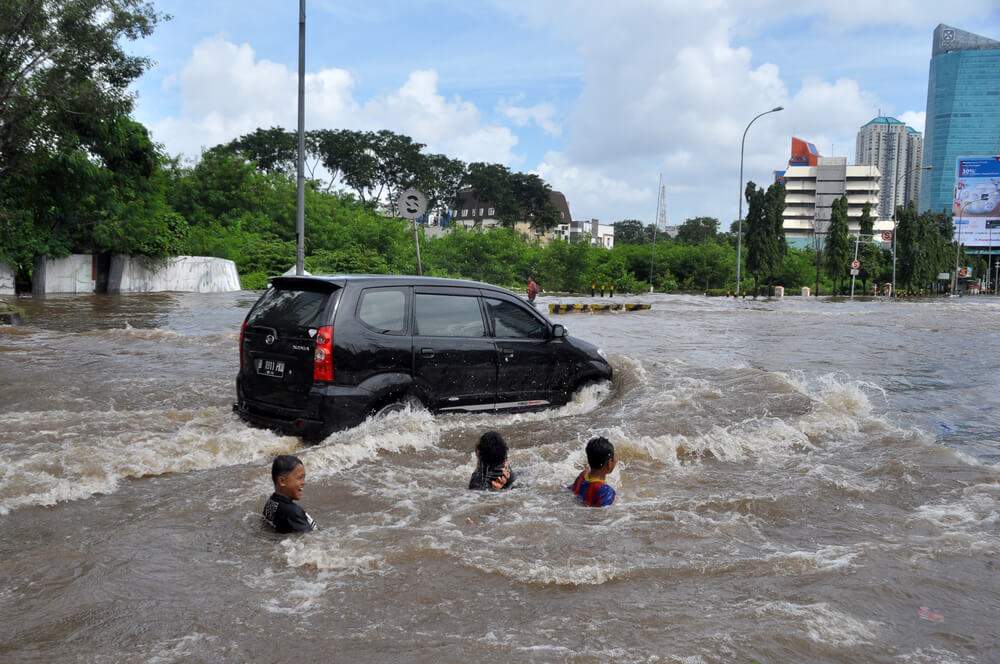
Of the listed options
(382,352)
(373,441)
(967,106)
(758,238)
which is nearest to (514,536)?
(373,441)

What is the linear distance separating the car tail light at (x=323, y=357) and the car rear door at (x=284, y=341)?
0.04 meters

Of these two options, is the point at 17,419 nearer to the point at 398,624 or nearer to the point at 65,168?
the point at 398,624

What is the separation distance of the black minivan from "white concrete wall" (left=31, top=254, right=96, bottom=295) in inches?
1043

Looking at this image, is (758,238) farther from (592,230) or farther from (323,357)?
(592,230)

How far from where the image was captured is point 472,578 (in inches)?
159

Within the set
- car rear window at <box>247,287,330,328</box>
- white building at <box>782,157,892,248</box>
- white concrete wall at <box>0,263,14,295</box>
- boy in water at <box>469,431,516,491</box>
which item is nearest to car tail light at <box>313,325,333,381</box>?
car rear window at <box>247,287,330,328</box>

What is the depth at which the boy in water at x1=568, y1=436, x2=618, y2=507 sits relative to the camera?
5203mm

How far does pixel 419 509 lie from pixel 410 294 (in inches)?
96.9

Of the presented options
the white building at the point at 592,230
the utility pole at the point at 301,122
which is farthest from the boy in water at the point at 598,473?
the white building at the point at 592,230

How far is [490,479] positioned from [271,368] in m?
2.23

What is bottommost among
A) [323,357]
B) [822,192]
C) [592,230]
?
[323,357]

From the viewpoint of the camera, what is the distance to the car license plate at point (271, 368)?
255 inches

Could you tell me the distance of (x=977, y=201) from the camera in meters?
89.9

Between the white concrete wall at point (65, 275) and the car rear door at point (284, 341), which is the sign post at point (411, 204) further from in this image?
the white concrete wall at point (65, 275)
